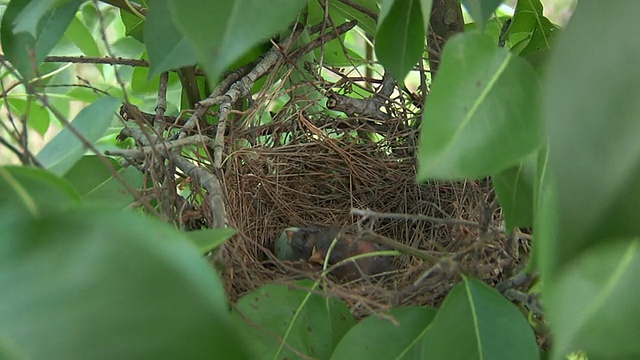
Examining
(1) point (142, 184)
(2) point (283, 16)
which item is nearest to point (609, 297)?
(2) point (283, 16)

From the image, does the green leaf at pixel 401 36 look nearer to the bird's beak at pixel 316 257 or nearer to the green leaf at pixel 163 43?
the green leaf at pixel 163 43

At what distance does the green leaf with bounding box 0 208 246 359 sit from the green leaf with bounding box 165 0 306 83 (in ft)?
0.29

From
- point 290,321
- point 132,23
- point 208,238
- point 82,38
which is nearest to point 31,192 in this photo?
point 208,238

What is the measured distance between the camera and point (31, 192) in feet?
0.80

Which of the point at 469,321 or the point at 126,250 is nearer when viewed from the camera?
the point at 126,250

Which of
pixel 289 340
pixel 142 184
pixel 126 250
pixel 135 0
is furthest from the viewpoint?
pixel 135 0

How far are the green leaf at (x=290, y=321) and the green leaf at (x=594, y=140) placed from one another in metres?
0.22

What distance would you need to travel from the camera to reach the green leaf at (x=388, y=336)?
0.36m

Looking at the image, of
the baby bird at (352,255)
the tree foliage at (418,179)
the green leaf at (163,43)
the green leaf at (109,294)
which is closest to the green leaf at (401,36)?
the tree foliage at (418,179)

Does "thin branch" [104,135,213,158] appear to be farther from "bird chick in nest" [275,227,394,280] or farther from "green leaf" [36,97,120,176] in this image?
"bird chick in nest" [275,227,394,280]

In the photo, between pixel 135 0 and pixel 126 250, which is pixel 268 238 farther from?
pixel 126 250

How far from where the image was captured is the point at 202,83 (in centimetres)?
67

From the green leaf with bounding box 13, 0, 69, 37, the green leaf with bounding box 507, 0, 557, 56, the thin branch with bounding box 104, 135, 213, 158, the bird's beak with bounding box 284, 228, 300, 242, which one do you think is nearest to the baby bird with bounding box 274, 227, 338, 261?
the bird's beak with bounding box 284, 228, 300, 242

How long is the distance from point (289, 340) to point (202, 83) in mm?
371
